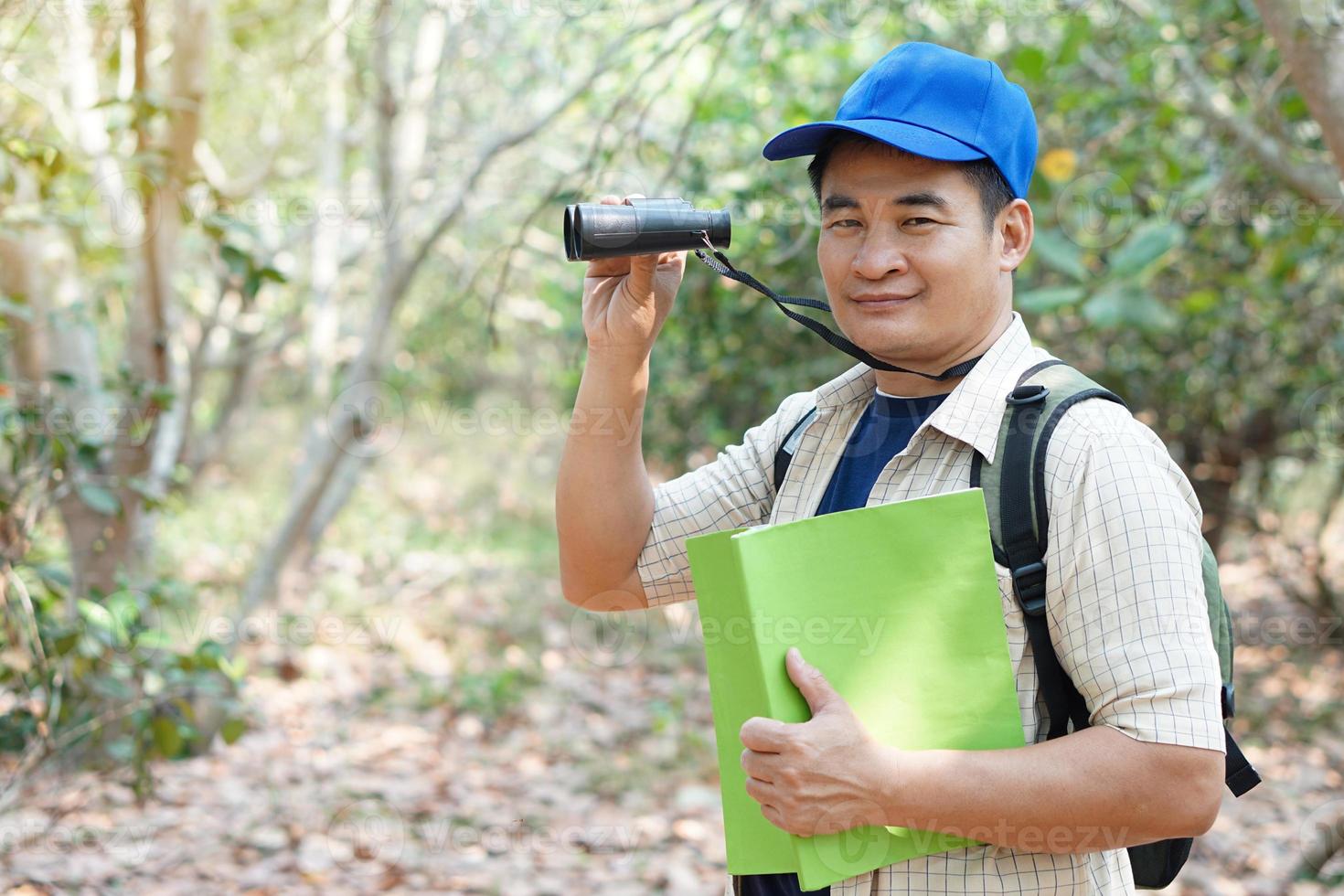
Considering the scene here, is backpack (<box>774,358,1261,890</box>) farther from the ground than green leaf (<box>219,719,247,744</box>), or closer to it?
farther from the ground

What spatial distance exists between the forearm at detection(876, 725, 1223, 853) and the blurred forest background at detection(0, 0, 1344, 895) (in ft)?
4.03

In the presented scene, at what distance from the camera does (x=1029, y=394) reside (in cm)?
123

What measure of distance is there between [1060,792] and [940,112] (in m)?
0.73

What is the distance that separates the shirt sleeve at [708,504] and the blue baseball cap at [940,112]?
39 cm

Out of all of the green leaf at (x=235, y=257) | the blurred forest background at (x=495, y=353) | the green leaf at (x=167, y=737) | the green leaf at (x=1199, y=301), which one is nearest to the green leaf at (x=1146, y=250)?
the blurred forest background at (x=495, y=353)

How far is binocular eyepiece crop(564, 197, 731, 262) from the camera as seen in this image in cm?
135

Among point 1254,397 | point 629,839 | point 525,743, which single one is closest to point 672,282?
point 629,839

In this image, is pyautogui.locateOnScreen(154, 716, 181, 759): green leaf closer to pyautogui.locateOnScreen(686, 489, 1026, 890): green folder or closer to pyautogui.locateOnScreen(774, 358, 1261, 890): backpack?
pyautogui.locateOnScreen(686, 489, 1026, 890): green folder

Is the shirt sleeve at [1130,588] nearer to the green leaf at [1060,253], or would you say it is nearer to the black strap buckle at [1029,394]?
→ the black strap buckle at [1029,394]

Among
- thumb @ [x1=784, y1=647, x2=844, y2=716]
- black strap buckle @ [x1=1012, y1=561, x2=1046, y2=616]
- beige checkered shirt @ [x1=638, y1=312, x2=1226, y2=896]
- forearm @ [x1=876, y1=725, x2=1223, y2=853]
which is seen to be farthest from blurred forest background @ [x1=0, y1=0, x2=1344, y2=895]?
thumb @ [x1=784, y1=647, x2=844, y2=716]

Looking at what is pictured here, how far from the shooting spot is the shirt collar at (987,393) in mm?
1241
